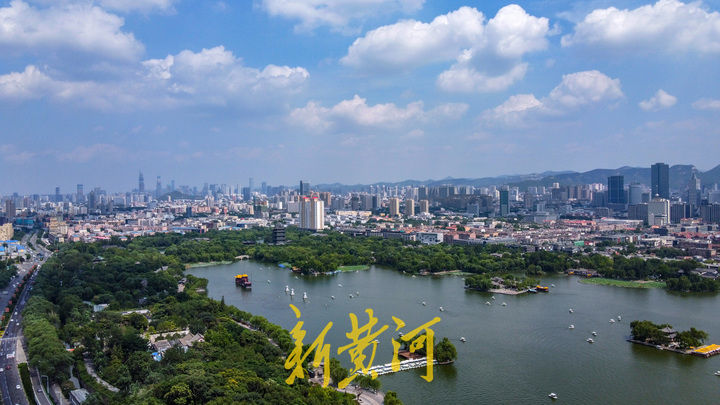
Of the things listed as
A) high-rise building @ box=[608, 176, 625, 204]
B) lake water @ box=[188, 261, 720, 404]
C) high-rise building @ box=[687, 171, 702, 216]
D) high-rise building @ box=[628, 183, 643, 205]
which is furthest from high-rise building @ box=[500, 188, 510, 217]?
lake water @ box=[188, 261, 720, 404]

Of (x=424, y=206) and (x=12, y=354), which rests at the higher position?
(x=424, y=206)

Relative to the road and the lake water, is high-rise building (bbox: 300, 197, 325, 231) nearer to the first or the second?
the lake water

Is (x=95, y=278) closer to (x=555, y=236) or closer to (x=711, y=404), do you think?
(x=711, y=404)

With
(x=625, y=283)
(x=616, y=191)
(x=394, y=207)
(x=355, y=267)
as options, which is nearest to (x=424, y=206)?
(x=394, y=207)

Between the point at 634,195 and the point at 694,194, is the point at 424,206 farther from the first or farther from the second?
the point at 694,194

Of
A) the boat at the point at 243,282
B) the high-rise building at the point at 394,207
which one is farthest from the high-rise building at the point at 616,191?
the boat at the point at 243,282

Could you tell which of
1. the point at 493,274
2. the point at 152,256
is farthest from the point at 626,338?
the point at 152,256
